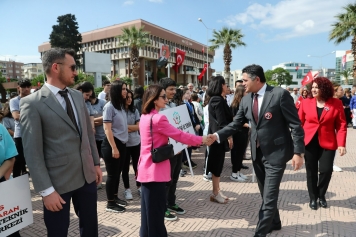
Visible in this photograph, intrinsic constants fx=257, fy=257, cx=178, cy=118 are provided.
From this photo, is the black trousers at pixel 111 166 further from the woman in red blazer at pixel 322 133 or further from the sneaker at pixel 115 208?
the woman in red blazer at pixel 322 133

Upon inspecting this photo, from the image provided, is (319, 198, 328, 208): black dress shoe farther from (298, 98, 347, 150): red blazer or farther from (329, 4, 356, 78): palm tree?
(329, 4, 356, 78): palm tree

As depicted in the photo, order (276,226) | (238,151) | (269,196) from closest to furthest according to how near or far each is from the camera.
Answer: (269,196) < (276,226) < (238,151)

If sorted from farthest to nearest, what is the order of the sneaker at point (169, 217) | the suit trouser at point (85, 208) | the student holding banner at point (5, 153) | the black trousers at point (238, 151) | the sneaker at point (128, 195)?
the black trousers at point (238, 151) → the sneaker at point (128, 195) → the sneaker at point (169, 217) → the student holding banner at point (5, 153) → the suit trouser at point (85, 208)

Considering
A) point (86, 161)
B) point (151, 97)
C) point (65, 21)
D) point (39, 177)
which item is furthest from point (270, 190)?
point (65, 21)

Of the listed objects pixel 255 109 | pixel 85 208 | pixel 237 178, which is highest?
pixel 255 109

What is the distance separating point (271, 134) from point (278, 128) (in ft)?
0.36

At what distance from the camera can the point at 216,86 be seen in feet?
14.3

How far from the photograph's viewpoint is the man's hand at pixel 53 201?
80.7 inches

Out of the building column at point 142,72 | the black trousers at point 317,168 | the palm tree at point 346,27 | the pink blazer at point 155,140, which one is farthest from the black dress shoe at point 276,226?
the building column at point 142,72

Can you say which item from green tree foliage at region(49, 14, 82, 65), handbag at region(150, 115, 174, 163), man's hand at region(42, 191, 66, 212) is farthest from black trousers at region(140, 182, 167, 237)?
green tree foliage at region(49, 14, 82, 65)

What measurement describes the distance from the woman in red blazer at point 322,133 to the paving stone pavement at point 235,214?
0.39 m

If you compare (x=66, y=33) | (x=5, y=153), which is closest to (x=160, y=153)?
(x=5, y=153)

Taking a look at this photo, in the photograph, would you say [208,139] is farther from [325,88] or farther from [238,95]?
[238,95]

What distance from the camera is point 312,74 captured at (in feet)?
44.1
